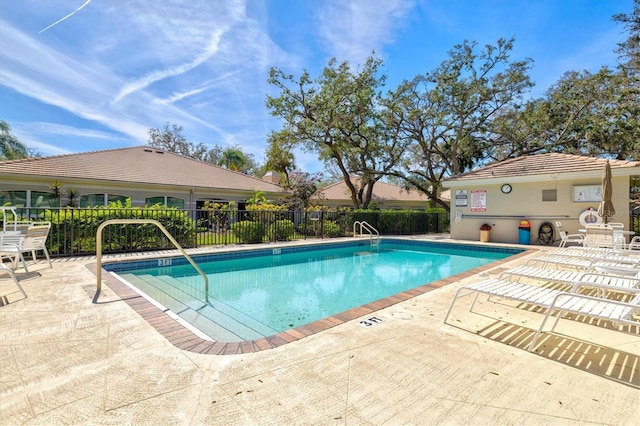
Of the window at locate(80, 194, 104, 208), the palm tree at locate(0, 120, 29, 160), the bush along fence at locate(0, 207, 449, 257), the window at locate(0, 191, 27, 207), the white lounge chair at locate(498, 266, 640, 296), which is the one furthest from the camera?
the palm tree at locate(0, 120, 29, 160)

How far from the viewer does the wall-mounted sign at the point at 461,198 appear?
47.3ft

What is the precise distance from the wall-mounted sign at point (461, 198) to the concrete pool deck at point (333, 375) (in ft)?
38.1

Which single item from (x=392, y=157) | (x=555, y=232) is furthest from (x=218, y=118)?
(x=555, y=232)

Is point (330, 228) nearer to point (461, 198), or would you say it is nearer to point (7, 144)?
point (461, 198)

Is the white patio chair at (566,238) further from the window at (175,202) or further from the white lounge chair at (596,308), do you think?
the window at (175,202)

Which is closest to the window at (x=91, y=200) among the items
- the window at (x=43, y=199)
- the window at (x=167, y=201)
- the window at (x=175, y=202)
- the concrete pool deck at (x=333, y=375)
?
the window at (x=43, y=199)

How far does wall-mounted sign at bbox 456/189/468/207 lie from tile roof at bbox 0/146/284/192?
1159cm

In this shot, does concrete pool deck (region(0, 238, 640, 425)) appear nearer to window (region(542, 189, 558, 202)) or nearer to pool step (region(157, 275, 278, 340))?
pool step (region(157, 275, 278, 340))

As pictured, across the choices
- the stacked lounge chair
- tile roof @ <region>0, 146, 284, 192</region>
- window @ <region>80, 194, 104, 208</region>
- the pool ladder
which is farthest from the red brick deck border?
window @ <region>80, 194, 104, 208</region>

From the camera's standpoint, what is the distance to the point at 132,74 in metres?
15.4

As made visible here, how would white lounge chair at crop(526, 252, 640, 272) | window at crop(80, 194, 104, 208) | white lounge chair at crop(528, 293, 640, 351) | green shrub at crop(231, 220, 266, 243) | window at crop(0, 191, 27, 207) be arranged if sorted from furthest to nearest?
window at crop(80, 194, 104, 208), window at crop(0, 191, 27, 207), green shrub at crop(231, 220, 266, 243), white lounge chair at crop(526, 252, 640, 272), white lounge chair at crop(528, 293, 640, 351)

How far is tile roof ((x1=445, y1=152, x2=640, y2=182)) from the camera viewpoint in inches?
433

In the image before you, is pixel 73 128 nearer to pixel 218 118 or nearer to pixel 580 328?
pixel 218 118

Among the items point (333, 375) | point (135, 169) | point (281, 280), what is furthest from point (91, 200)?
point (333, 375)
